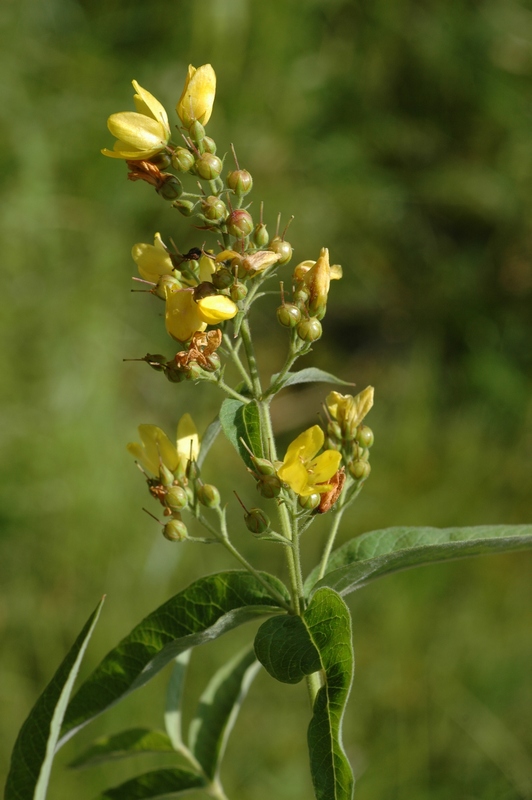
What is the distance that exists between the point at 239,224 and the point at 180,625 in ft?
1.78

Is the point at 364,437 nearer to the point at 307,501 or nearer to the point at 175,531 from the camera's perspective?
the point at 307,501

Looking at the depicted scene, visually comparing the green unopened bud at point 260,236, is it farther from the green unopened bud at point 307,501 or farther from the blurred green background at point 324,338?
the blurred green background at point 324,338

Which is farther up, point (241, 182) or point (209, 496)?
point (241, 182)

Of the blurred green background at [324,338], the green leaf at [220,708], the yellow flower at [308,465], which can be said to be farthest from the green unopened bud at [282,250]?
the blurred green background at [324,338]

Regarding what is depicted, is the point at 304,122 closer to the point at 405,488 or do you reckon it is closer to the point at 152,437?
the point at 405,488

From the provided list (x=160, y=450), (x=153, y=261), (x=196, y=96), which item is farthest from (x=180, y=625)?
(x=196, y=96)

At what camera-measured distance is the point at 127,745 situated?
1.28m

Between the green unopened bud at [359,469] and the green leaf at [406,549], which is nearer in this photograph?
the green leaf at [406,549]

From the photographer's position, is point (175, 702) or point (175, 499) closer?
point (175, 499)

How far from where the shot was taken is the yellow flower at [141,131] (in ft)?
3.51

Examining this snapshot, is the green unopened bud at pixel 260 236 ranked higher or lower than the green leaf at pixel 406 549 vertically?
higher

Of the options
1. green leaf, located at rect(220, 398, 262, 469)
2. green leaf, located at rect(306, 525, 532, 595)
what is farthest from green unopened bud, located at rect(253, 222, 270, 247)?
green leaf, located at rect(306, 525, 532, 595)

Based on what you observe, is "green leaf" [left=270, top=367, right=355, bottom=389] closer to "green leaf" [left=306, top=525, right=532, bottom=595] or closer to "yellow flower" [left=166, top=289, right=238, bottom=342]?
A: "yellow flower" [left=166, top=289, right=238, bottom=342]

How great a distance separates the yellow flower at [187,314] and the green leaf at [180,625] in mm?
338
